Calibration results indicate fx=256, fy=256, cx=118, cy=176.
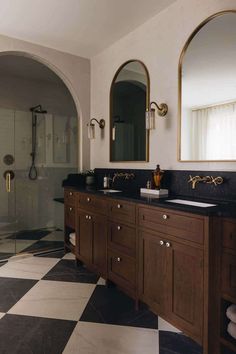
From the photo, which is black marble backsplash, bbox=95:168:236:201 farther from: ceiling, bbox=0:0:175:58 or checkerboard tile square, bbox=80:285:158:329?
ceiling, bbox=0:0:175:58

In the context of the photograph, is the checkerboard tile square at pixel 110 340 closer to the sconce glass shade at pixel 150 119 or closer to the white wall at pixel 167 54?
the white wall at pixel 167 54

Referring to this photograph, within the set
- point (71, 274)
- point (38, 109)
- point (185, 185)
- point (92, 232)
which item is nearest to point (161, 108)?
point (185, 185)

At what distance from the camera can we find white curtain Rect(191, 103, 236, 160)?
1833 millimetres

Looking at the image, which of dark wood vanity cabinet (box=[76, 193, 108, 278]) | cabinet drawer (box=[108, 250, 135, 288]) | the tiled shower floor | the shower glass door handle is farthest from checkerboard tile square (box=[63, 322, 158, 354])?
the shower glass door handle

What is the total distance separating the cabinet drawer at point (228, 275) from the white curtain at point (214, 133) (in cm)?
78

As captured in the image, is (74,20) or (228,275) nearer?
(228,275)

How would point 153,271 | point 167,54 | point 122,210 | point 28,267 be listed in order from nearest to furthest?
point 153,271 → point 122,210 → point 167,54 → point 28,267

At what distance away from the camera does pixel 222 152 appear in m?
1.88

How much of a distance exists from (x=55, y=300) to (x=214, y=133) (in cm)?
182

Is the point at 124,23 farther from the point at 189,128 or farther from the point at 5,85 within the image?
the point at 5,85

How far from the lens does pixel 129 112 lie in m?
2.83

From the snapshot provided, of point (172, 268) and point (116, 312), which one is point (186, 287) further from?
point (116, 312)

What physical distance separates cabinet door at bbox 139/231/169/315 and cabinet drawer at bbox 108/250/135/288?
11 centimetres

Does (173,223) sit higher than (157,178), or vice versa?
(157,178)
